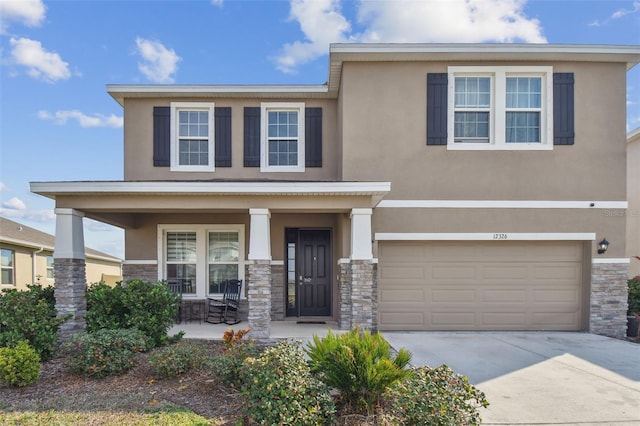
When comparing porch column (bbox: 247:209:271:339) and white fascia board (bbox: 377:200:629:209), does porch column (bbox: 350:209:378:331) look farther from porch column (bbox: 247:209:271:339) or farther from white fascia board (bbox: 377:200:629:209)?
porch column (bbox: 247:209:271:339)

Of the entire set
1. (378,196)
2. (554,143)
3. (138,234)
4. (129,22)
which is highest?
(129,22)

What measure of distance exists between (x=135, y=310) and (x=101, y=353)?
1466mm

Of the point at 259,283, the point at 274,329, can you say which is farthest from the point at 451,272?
the point at 259,283

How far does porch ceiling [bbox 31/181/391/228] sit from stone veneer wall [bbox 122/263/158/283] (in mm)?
2560

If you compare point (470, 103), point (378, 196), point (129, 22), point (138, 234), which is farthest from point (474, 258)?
point (129, 22)

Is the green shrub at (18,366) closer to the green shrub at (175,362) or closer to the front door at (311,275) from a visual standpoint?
the green shrub at (175,362)

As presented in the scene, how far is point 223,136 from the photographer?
1038 centimetres

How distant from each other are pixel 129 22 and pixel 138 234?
5.11 m

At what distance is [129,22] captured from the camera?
30.9 ft

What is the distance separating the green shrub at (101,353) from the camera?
578 cm

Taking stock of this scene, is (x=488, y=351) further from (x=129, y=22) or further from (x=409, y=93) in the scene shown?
(x=129, y=22)

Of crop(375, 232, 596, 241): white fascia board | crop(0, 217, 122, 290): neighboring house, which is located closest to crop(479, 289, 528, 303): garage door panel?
crop(375, 232, 596, 241): white fascia board

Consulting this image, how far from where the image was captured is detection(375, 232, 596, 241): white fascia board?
8.88 meters

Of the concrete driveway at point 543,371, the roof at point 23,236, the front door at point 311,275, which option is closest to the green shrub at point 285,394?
the concrete driveway at point 543,371
